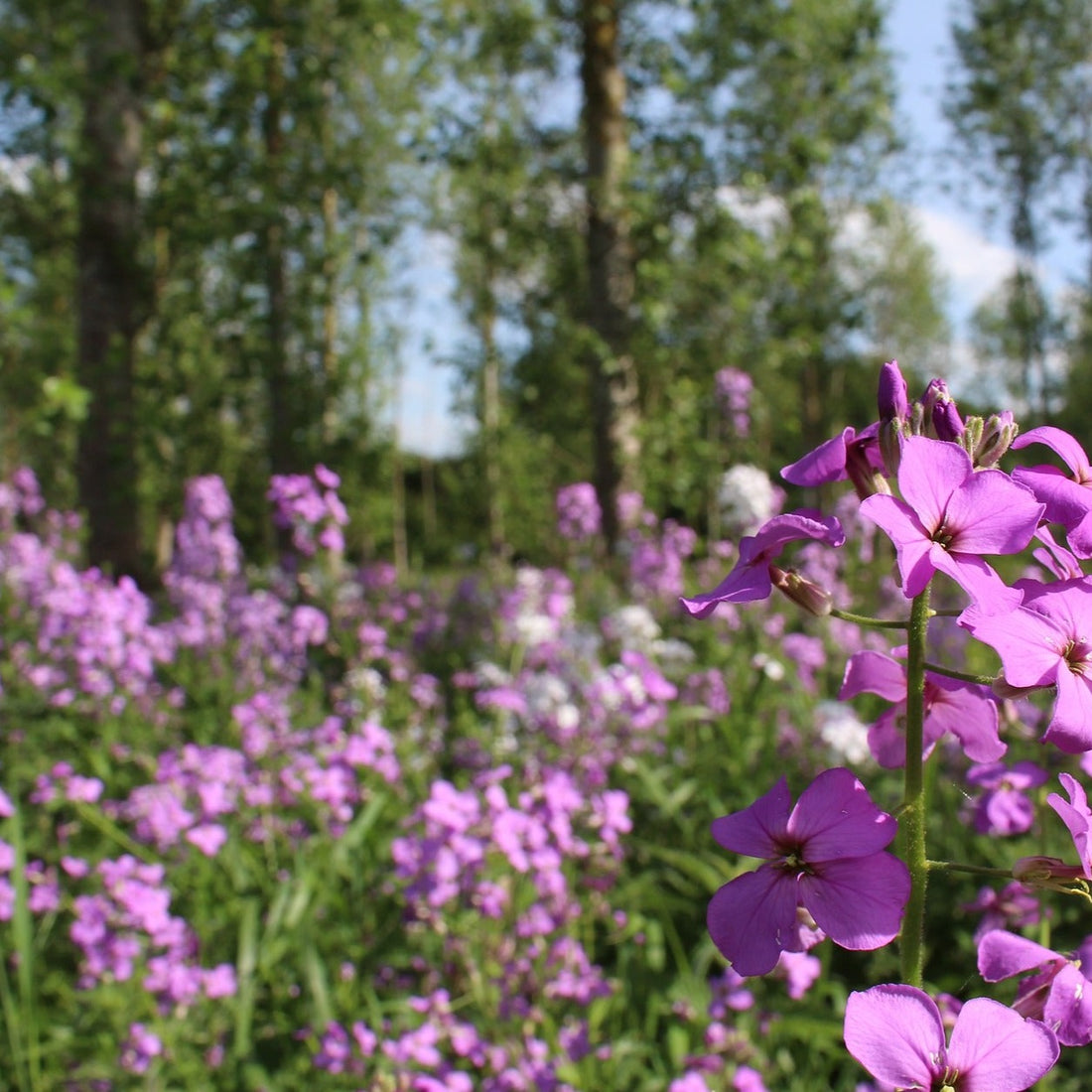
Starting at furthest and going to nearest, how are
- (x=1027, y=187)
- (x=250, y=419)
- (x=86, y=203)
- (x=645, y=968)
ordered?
(x=1027, y=187) → (x=250, y=419) → (x=86, y=203) → (x=645, y=968)

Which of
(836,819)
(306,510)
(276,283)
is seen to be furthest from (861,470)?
(276,283)

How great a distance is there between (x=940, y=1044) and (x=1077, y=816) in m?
0.21

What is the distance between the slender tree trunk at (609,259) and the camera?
27.7 feet

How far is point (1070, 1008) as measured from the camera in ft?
2.96

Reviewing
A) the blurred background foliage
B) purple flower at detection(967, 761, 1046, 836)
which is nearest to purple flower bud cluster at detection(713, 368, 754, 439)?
the blurred background foliage

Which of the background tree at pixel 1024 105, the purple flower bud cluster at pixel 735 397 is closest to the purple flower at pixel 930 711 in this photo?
the purple flower bud cluster at pixel 735 397

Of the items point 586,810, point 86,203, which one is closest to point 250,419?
point 86,203

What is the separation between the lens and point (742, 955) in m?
0.85

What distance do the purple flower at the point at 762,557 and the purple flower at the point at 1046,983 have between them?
1.30 ft

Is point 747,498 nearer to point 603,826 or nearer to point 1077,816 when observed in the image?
point 603,826

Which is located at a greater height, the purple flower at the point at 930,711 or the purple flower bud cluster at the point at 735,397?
the purple flower bud cluster at the point at 735,397

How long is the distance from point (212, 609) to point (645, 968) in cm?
357

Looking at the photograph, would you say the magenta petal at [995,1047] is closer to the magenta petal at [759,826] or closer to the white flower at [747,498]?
the magenta petal at [759,826]

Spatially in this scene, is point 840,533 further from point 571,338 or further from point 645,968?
point 571,338
